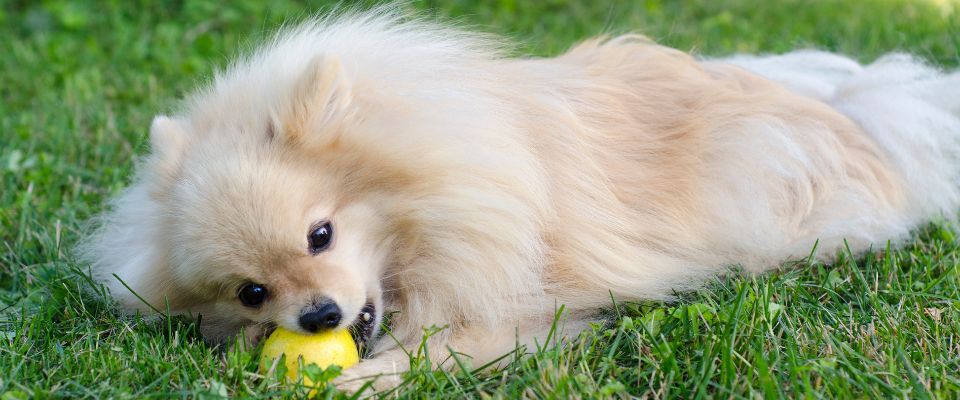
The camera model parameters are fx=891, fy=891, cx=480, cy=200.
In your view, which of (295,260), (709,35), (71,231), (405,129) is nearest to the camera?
(295,260)

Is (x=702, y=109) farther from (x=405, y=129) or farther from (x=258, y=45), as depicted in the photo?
(x=258, y=45)

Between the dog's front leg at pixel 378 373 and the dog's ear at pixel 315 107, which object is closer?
the dog's front leg at pixel 378 373

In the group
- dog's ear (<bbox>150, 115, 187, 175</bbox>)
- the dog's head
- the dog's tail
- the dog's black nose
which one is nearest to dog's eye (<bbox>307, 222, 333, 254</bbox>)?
the dog's head

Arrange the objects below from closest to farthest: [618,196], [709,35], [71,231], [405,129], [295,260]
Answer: [295,260] → [405,129] → [618,196] → [71,231] → [709,35]

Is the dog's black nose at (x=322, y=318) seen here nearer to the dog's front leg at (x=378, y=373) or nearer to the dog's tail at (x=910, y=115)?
the dog's front leg at (x=378, y=373)

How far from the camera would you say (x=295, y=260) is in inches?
98.4

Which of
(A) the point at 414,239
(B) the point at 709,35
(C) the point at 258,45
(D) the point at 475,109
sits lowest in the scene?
(B) the point at 709,35

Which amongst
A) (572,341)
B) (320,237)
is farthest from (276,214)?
(572,341)

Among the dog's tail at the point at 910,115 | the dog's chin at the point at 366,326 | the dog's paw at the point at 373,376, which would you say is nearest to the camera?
the dog's paw at the point at 373,376

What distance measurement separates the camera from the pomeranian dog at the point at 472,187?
2559mm

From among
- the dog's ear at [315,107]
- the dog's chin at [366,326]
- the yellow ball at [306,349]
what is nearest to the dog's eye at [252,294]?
the yellow ball at [306,349]

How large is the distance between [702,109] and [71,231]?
2509mm

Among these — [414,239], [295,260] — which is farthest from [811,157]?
[295,260]

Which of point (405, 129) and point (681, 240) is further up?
point (405, 129)
